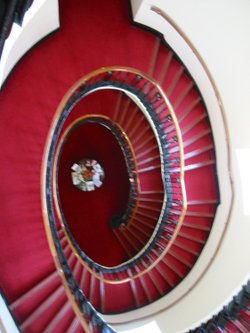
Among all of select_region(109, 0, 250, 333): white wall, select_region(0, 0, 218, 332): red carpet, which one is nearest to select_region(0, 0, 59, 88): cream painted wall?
select_region(0, 0, 218, 332): red carpet

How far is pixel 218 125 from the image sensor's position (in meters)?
5.67

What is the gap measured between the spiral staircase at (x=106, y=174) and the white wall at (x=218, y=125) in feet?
0.75

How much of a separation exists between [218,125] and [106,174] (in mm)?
2721

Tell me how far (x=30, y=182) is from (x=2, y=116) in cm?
79

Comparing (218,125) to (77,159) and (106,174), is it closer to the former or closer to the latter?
(106,174)

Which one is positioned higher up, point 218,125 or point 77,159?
point 218,125

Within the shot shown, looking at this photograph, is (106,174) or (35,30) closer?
(35,30)

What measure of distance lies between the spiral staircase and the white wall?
227 mm

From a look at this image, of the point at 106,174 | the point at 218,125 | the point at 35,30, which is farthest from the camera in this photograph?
the point at 106,174

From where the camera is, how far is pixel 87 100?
6.20 meters

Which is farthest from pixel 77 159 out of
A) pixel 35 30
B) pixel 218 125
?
pixel 35 30

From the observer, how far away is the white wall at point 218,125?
4.67 m

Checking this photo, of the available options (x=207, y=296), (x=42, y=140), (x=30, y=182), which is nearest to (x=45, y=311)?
(x=30, y=182)

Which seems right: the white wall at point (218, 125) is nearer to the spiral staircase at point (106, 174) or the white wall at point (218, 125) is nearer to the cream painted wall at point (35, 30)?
the spiral staircase at point (106, 174)
